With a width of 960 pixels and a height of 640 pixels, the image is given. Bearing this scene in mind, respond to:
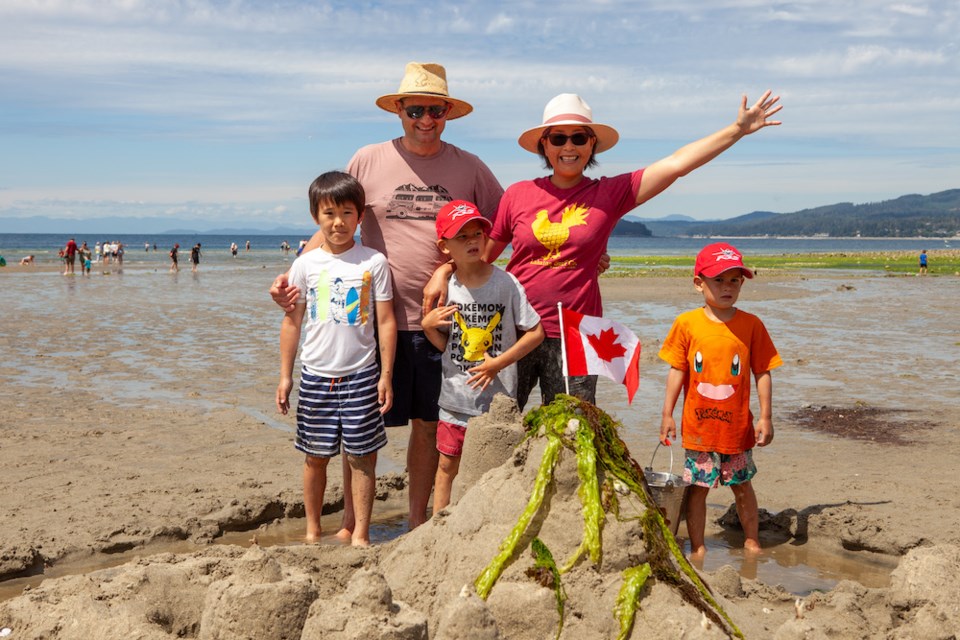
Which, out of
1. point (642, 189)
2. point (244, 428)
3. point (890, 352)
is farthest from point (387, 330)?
point (890, 352)

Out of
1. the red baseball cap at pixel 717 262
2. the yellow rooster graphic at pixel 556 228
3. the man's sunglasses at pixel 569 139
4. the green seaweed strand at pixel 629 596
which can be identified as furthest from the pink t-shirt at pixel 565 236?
the green seaweed strand at pixel 629 596

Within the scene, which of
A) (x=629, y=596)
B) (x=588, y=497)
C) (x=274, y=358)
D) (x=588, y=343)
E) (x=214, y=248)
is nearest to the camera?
(x=629, y=596)

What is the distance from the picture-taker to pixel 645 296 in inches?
1015

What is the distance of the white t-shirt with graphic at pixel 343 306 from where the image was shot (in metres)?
4.94

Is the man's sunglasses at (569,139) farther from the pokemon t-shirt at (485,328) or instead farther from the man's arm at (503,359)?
the man's arm at (503,359)

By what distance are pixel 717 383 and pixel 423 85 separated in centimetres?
242

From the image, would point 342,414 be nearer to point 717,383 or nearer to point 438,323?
point 438,323

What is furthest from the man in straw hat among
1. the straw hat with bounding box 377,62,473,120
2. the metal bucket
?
the metal bucket

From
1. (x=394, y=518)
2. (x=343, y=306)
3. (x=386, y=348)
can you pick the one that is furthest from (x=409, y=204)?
(x=394, y=518)

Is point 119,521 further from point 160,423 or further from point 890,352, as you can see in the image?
point 890,352

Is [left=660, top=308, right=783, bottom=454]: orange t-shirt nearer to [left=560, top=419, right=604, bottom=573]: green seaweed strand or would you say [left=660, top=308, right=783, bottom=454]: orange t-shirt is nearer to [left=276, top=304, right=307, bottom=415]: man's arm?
[left=560, top=419, right=604, bottom=573]: green seaweed strand

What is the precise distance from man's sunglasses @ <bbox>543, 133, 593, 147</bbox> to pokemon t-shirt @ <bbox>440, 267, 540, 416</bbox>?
2.45ft

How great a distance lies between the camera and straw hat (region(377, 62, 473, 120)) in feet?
16.5

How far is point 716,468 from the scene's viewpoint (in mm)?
5258
